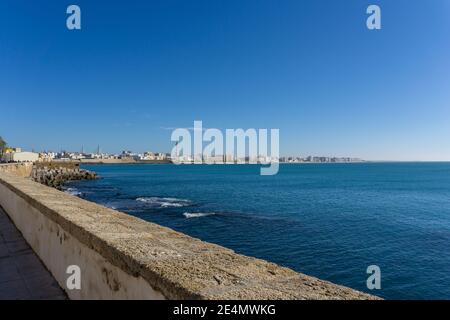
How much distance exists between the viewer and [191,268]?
2457mm

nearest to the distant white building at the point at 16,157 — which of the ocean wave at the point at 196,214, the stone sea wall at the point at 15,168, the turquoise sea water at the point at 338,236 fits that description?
the stone sea wall at the point at 15,168

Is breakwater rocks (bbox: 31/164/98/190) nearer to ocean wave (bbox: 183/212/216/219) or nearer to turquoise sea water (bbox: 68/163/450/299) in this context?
turquoise sea water (bbox: 68/163/450/299)

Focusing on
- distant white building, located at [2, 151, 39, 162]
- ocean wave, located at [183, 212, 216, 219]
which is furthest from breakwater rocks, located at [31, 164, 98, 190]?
ocean wave, located at [183, 212, 216, 219]

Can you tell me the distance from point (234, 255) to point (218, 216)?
92.6 feet

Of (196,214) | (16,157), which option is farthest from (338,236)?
(16,157)

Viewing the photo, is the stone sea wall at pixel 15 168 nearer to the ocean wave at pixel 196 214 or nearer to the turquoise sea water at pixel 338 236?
the turquoise sea water at pixel 338 236

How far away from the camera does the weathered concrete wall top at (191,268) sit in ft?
6.88

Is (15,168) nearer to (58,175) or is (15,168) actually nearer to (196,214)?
(58,175)

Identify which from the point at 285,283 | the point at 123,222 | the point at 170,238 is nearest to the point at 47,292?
the point at 123,222

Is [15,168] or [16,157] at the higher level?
[16,157]

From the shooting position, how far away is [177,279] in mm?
2186

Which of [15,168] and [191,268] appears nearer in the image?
[191,268]

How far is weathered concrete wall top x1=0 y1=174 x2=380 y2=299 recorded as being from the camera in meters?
2.10

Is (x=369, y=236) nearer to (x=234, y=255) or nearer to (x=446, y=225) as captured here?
(x=446, y=225)
